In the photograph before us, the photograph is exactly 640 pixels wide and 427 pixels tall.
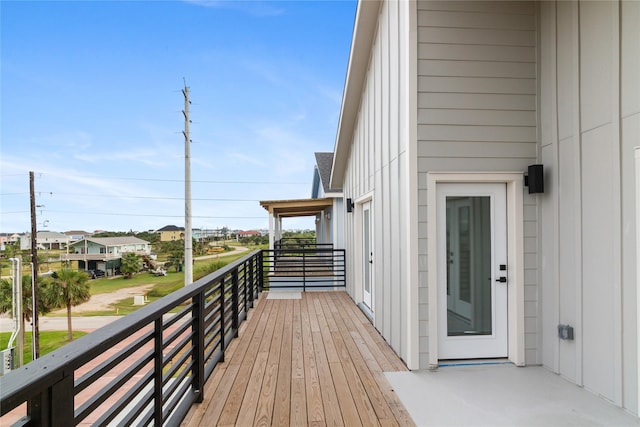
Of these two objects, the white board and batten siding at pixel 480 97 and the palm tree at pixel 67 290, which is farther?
the palm tree at pixel 67 290

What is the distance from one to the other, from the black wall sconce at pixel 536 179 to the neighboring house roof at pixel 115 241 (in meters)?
17.5

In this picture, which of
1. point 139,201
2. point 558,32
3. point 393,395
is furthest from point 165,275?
point 558,32

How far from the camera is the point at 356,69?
528 centimetres

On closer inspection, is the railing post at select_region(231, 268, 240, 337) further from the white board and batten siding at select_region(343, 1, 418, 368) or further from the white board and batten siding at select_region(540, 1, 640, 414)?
the white board and batten siding at select_region(540, 1, 640, 414)

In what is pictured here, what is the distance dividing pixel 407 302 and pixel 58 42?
20.3m

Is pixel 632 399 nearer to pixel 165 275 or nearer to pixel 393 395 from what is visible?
pixel 393 395

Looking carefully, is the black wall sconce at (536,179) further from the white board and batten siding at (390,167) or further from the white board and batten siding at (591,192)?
the white board and batten siding at (390,167)

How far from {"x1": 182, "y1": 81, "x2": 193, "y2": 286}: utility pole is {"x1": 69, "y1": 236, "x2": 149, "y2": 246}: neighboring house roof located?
7205 mm

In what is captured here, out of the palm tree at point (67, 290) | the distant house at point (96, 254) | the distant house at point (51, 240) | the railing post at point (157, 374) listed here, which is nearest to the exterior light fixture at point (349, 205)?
the railing post at point (157, 374)

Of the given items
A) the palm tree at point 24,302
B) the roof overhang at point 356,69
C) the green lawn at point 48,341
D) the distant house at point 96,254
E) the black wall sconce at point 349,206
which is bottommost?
the green lawn at point 48,341

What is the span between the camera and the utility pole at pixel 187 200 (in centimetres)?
1087

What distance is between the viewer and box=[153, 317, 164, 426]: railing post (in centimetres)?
186

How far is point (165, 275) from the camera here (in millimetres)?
17359

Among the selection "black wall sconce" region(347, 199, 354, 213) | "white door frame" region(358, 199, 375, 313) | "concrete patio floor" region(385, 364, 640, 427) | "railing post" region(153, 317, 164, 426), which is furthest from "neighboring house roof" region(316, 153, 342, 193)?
"railing post" region(153, 317, 164, 426)
